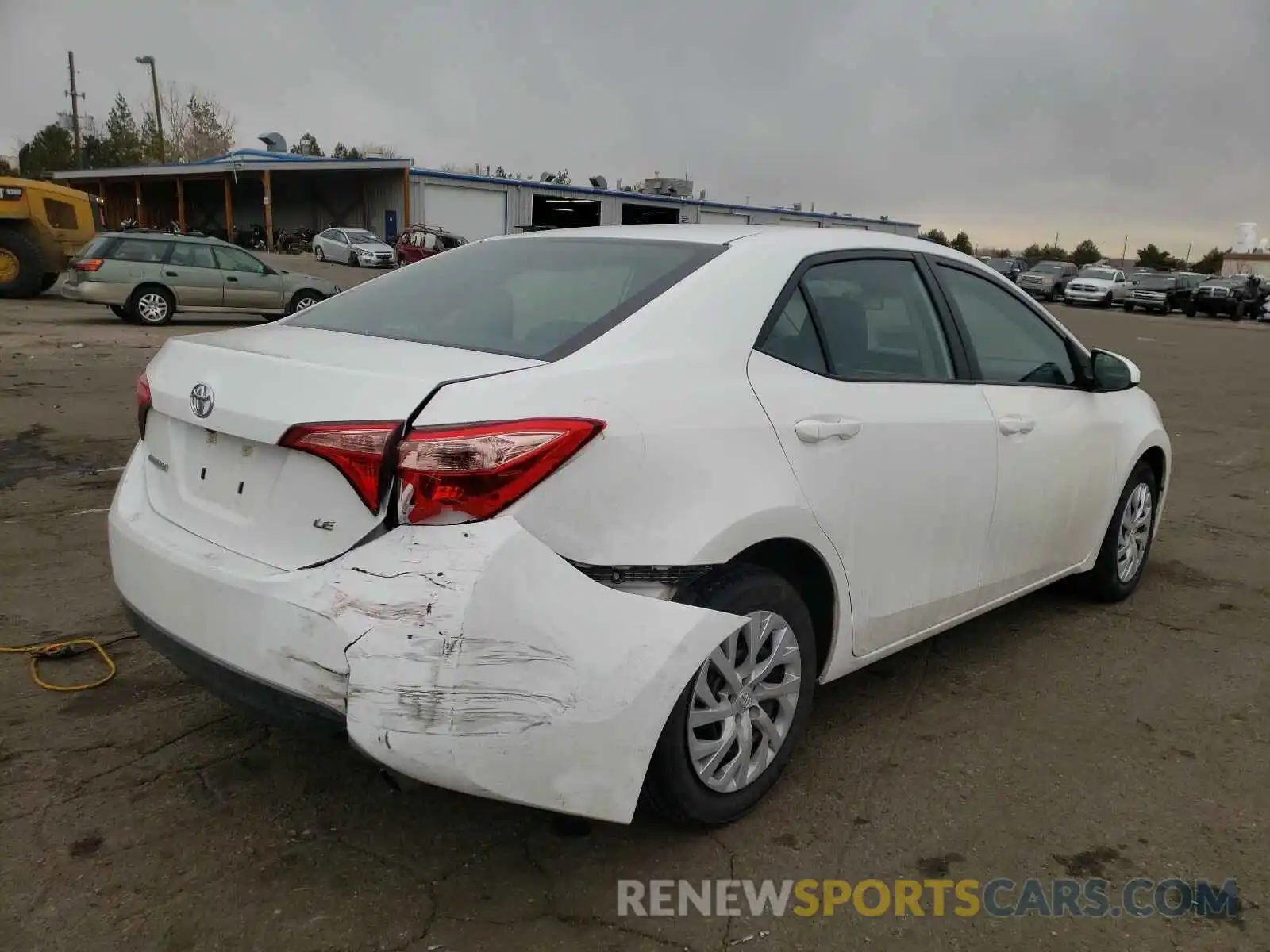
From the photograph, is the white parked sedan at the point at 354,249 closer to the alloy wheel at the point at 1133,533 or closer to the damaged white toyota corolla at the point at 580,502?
the alloy wheel at the point at 1133,533

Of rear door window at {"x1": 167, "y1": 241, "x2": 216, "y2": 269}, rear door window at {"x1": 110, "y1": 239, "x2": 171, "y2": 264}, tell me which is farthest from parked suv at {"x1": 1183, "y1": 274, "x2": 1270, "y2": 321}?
rear door window at {"x1": 110, "y1": 239, "x2": 171, "y2": 264}

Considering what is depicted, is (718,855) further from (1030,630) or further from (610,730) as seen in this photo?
(1030,630)

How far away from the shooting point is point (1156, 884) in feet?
8.55

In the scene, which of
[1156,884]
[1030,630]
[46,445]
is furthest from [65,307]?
[1156,884]

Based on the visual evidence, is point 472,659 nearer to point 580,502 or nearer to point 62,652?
point 580,502

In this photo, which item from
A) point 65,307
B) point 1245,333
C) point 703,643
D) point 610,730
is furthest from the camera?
point 1245,333

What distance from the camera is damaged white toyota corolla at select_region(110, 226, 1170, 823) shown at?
7.04 ft

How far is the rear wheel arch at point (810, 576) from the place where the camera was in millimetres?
2730

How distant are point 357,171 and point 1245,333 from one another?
34170 mm

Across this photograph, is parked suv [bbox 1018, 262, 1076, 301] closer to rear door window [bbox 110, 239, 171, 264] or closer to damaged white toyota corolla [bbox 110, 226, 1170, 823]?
rear door window [bbox 110, 239, 171, 264]

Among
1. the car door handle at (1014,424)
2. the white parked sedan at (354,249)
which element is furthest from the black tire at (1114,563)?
the white parked sedan at (354,249)

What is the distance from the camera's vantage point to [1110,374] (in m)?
4.24

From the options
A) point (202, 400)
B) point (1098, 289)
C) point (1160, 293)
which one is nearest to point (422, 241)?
point (1098, 289)

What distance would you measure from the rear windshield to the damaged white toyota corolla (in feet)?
0.05
